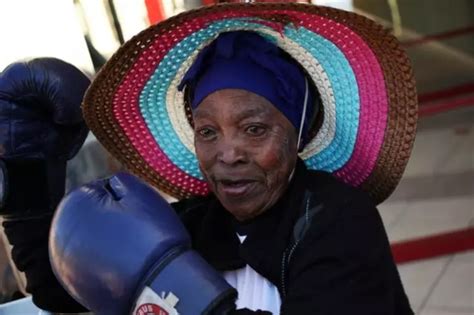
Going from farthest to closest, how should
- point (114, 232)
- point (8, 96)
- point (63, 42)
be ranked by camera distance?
point (63, 42), point (8, 96), point (114, 232)

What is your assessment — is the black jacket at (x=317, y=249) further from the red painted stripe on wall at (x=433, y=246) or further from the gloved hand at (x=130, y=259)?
the red painted stripe on wall at (x=433, y=246)

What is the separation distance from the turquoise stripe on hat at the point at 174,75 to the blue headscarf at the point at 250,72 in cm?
3

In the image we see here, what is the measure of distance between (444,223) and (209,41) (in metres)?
2.31

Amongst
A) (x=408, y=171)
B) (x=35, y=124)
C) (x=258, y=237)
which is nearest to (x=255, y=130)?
(x=258, y=237)

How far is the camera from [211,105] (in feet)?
4.46

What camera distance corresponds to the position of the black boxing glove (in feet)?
5.34

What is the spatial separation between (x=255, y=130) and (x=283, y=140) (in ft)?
0.17

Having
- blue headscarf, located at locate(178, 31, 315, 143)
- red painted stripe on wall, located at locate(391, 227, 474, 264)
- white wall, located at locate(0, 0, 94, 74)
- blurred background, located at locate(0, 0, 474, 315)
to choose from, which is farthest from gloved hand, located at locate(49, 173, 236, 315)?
red painted stripe on wall, located at locate(391, 227, 474, 264)

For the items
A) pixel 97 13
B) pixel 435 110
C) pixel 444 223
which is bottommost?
pixel 435 110

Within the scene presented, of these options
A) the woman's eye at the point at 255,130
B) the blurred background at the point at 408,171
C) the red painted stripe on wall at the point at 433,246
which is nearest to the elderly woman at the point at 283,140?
the woman's eye at the point at 255,130

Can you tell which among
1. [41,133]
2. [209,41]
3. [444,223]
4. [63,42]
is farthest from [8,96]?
[444,223]

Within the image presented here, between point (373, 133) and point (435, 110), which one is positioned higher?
point (373, 133)

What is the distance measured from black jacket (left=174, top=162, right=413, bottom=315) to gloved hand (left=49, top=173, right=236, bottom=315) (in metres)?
0.10

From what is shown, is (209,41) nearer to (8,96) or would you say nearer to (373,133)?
(373,133)
